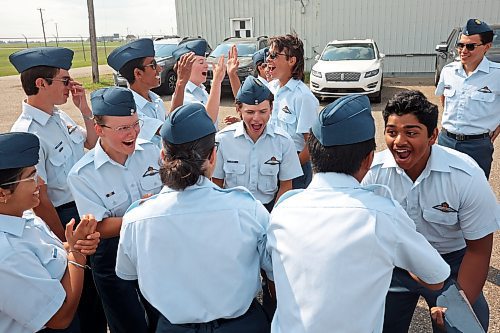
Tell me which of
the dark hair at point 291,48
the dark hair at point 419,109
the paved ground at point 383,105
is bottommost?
the paved ground at point 383,105

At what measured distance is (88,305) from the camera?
2.71 meters

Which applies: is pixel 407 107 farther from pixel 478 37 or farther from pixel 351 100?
pixel 478 37

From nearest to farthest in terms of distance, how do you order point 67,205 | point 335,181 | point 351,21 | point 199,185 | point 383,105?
point 335,181, point 199,185, point 67,205, point 383,105, point 351,21

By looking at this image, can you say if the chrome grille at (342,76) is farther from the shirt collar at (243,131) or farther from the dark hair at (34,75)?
the dark hair at (34,75)

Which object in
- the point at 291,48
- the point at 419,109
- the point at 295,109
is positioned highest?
the point at 291,48

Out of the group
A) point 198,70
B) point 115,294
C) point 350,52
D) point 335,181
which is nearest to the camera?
point 335,181

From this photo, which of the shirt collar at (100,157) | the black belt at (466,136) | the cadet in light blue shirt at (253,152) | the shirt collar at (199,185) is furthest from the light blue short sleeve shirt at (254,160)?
the black belt at (466,136)

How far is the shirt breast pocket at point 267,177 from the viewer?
288 cm

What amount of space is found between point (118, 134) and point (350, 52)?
10.6m

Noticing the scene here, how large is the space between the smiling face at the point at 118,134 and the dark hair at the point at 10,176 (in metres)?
0.65

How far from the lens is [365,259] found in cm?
140

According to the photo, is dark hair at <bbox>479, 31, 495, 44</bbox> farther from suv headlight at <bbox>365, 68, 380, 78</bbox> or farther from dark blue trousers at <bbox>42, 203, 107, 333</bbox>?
suv headlight at <bbox>365, 68, 380, 78</bbox>

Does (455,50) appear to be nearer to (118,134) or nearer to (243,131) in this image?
(243,131)

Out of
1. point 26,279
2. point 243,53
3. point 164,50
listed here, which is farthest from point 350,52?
point 26,279
